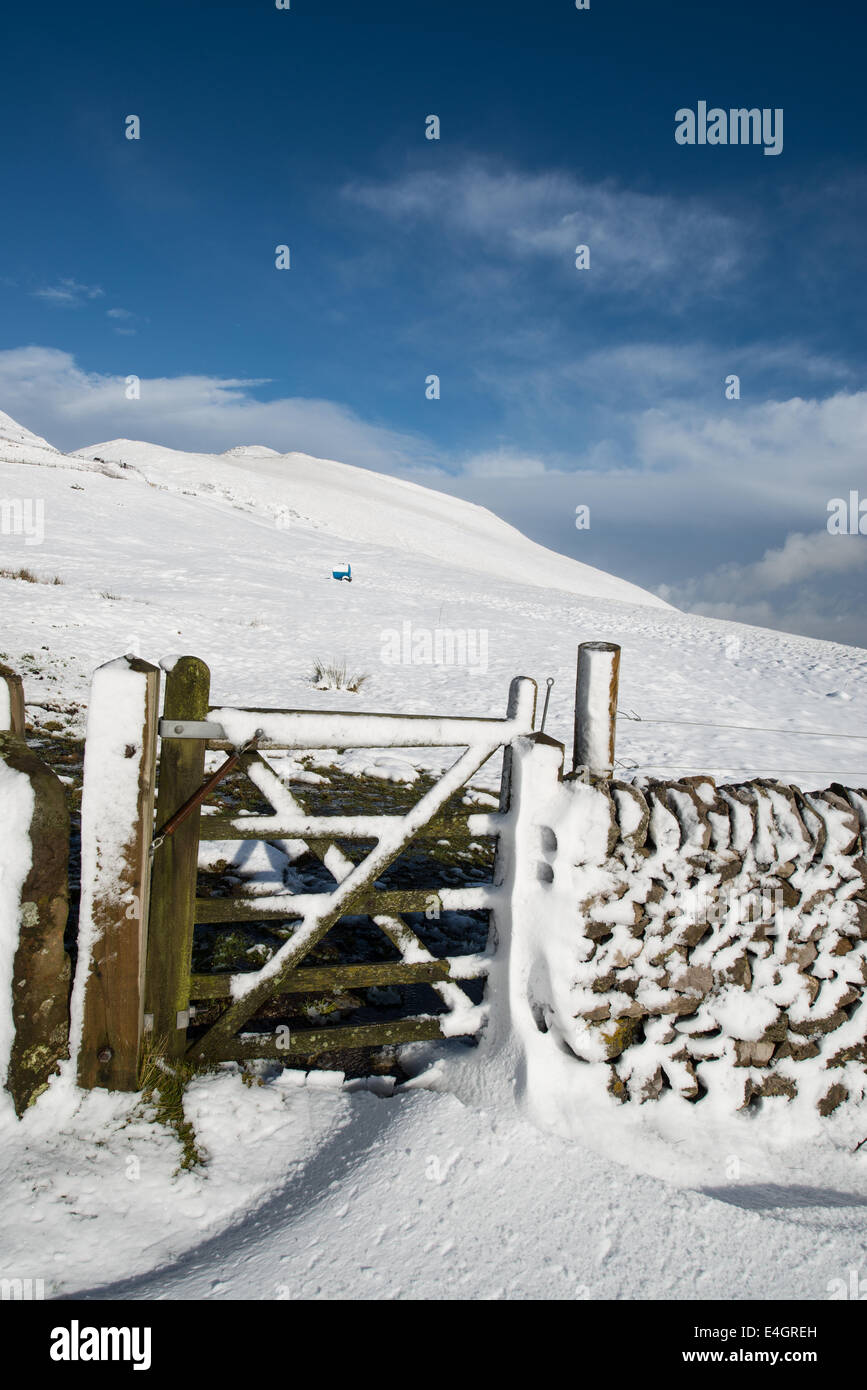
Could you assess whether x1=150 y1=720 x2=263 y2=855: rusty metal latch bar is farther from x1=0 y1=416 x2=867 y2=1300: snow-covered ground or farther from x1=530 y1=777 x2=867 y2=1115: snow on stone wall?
x1=530 y1=777 x2=867 y2=1115: snow on stone wall

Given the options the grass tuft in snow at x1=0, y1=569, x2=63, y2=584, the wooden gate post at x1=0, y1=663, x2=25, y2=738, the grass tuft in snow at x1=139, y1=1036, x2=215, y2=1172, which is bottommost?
the grass tuft in snow at x1=139, y1=1036, x2=215, y2=1172

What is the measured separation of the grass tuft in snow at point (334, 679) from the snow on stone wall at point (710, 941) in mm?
8796

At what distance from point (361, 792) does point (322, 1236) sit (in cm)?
519

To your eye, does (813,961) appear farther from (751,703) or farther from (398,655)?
(398,655)

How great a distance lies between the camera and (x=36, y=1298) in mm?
2029

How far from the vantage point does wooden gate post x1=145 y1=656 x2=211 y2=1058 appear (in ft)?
9.17

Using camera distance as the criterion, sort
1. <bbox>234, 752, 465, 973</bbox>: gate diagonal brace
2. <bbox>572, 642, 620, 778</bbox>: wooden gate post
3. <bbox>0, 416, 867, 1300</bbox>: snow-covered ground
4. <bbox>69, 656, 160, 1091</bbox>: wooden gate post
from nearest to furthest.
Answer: <bbox>0, 416, 867, 1300</bbox>: snow-covered ground < <bbox>69, 656, 160, 1091</bbox>: wooden gate post < <bbox>234, 752, 465, 973</bbox>: gate diagonal brace < <bbox>572, 642, 620, 778</bbox>: wooden gate post

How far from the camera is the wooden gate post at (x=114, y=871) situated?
8.66 feet

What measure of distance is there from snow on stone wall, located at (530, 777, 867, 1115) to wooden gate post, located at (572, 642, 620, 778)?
0.53 ft

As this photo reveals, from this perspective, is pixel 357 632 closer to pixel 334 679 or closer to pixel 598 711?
pixel 334 679

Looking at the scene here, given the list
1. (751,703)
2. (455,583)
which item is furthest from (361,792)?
(455,583)

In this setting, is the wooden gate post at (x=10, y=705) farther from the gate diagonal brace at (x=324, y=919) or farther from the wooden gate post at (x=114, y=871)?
the gate diagonal brace at (x=324, y=919)

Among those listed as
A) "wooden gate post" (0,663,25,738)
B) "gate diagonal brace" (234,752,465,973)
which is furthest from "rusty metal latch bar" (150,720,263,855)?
"wooden gate post" (0,663,25,738)

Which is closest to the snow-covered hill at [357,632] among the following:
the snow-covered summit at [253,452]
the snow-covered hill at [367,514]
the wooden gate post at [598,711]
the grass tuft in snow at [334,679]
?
the grass tuft in snow at [334,679]
